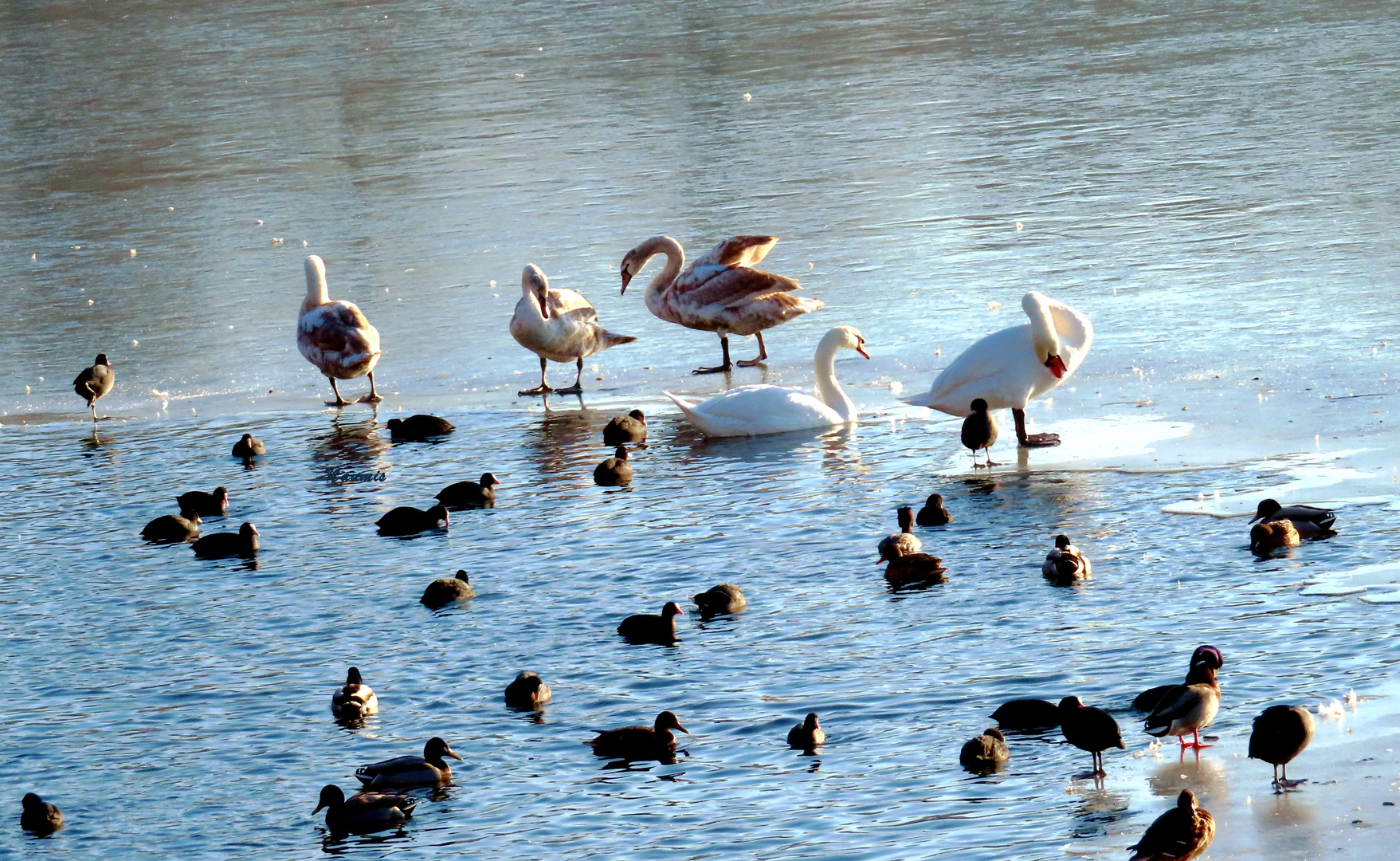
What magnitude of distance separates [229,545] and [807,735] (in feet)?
17.2

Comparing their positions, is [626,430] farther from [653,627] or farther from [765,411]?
[653,627]

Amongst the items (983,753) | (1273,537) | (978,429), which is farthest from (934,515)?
(983,753)

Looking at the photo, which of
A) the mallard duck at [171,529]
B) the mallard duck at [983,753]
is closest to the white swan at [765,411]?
the mallard duck at [171,529]


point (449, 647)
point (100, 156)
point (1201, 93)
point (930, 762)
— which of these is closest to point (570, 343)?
point (449, 647)

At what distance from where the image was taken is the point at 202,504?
12.8 meters

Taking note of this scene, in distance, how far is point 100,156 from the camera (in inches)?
1134

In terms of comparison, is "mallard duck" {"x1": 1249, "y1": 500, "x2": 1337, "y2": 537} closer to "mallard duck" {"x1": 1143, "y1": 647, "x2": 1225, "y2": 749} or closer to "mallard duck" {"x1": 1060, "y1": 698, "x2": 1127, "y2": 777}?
"mallard duck" {"x1": 1143, "y1": 647, "x2": 1225, "y2": 749}

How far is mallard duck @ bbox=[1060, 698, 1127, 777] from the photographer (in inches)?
295

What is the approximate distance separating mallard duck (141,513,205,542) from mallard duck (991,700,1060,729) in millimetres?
6373

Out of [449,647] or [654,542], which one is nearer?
[449,647]

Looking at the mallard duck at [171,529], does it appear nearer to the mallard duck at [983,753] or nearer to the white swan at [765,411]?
the white swan at [765,411]

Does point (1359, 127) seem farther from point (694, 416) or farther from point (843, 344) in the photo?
point (694, 416)

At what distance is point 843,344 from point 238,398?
5391mm

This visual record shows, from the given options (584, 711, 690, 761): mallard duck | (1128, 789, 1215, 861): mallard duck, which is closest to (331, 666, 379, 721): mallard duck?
(584, 711, 690, 761): mallard duck
